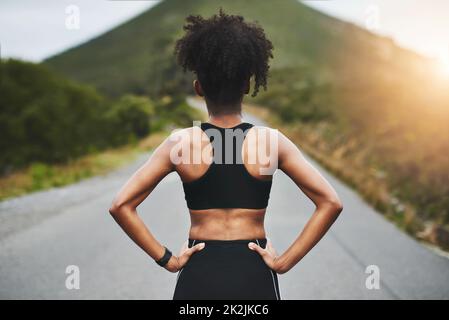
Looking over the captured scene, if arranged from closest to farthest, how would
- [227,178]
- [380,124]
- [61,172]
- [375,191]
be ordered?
1. [227,178]
2. [375,191]
3. [61,172]
4. [380,124]

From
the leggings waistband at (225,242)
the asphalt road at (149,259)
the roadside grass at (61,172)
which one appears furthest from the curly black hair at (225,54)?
the roadside grass at (61,172)

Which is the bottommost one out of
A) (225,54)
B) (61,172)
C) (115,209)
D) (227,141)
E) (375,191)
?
(61,172)

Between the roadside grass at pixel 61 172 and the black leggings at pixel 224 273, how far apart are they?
9.81 m

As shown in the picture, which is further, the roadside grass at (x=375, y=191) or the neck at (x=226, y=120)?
the roadside grass at (x=375, y=191)

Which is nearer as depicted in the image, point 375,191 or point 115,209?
point 115,209

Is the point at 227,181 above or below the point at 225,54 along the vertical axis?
below

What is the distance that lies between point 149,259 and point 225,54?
500cm

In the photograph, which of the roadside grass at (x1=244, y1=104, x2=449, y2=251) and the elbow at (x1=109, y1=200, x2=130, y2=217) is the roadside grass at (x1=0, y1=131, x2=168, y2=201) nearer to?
the roadside grass at (x1=244, y1=104, x2=449, y2=251)

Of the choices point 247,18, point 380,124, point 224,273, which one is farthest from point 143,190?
point 247,18

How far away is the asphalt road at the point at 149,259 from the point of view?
5.41 m

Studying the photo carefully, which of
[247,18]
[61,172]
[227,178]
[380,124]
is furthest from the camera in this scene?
[247,18]

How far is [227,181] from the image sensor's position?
6.86 feet

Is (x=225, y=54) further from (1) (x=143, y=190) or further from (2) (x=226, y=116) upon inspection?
(1) (x=143, y=190)

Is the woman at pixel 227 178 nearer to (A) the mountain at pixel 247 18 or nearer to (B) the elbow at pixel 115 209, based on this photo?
(B) the elbow at pixel 115 209
